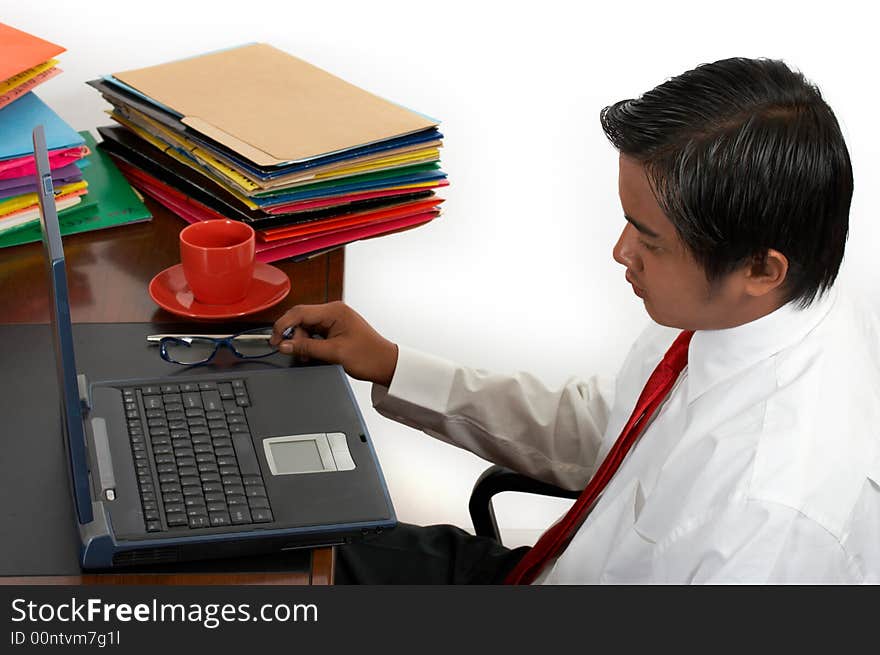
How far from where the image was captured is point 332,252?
1586 millimetres

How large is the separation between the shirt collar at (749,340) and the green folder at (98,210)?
2.67 ft

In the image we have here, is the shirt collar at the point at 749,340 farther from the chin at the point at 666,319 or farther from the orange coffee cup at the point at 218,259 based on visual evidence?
the orange coffee cup at the point at 218,259

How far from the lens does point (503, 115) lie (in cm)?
205

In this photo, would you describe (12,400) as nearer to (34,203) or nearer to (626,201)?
(34,203)

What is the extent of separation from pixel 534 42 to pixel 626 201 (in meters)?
0.93

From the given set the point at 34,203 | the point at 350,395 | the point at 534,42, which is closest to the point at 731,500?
the point at 350,395

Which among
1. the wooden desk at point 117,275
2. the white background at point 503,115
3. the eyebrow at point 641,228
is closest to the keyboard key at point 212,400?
the wooden desk at point 117,275

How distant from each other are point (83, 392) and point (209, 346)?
18 cm

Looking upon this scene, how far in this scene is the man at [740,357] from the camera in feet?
3.36

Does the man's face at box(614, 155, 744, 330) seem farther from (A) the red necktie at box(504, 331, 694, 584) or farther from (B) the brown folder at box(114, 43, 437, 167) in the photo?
(B) the brown folder at box(114, 43, 437, 167)

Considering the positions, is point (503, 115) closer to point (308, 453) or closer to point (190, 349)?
point (190, 349)

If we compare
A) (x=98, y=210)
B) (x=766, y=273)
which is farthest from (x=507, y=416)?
(x=98, y=210)

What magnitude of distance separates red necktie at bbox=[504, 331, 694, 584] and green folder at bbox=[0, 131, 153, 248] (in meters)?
0.72

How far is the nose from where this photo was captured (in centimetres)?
116
